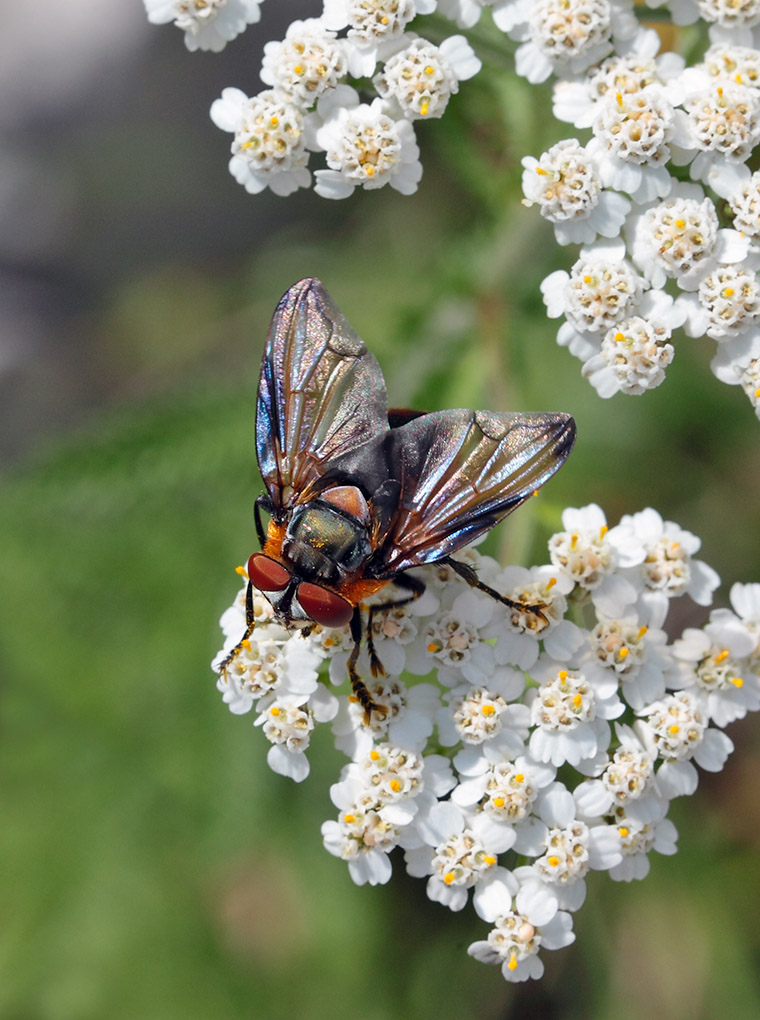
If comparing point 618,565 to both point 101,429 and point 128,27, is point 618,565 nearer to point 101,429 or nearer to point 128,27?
point 101,429

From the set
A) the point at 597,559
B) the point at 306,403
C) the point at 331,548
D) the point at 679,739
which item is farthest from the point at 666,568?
the point at 306,403

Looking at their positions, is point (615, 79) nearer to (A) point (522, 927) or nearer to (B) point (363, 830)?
(B) point (363, 830)

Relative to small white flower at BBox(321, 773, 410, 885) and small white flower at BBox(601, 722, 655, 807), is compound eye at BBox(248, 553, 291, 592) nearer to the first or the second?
small white flower at BBox(321, 773, 410, 885)

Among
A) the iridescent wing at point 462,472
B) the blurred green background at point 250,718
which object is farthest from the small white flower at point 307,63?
the iridescent wing at point 462,472

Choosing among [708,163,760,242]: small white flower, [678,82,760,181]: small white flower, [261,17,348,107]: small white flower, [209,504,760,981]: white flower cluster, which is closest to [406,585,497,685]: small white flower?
[209,504,760,981]: white flower cluster

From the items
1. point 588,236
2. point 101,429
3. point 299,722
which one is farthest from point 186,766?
point 588,236
